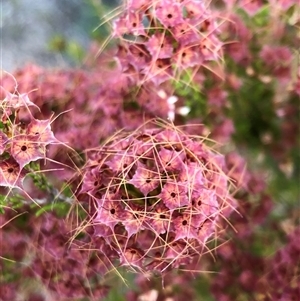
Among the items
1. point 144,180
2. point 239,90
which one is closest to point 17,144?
point 144,180

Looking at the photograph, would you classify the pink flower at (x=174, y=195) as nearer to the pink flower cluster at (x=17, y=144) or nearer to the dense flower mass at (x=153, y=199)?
the dense flower mass at (x=153, y=199)

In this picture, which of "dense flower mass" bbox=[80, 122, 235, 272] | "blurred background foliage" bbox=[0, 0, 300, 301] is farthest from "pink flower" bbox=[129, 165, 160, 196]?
"blurred background foliage" bbox=[0, 0, 300, 301]

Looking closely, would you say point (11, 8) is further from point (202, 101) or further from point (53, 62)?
point (202, 101)

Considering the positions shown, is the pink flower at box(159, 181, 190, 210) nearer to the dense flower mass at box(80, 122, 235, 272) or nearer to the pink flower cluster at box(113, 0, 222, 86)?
the dense flower mass at box(80, 122, 235, 272)

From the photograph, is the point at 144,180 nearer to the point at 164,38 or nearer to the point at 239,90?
the point at 164,38

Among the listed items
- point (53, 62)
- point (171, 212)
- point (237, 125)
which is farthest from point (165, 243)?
point (53, 62)
